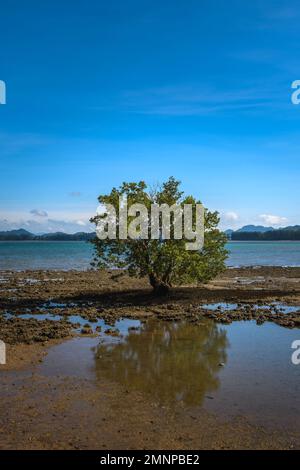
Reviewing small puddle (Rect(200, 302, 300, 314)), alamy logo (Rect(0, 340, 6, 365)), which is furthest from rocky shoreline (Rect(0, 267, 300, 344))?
alamy logo (Rect(0, 340, 6, 365))

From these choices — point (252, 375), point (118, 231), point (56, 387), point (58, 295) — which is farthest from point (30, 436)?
point (58, 295)

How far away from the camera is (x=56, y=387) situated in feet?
43.9

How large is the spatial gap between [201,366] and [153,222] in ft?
55.4

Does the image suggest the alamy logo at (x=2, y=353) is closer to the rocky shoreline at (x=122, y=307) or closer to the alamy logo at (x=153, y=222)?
the rocky shoreline at (x=122, y=307)

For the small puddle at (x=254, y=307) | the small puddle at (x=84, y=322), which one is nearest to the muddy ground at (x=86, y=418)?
the small puddle at (x=84, y=322)

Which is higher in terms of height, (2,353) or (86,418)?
(2,353)

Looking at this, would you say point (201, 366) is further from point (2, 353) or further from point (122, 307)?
point (122, 307)

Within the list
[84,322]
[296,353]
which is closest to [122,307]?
[84,322]

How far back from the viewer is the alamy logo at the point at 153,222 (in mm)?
31094

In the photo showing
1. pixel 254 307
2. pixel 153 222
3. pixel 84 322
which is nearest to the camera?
pixel 84 322

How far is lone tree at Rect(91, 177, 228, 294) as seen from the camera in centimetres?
3133

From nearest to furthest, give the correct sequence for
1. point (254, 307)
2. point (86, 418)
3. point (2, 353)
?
point (86, 418) < point (2, 353) < point (254, 307)

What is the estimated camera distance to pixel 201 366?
15.6 m
